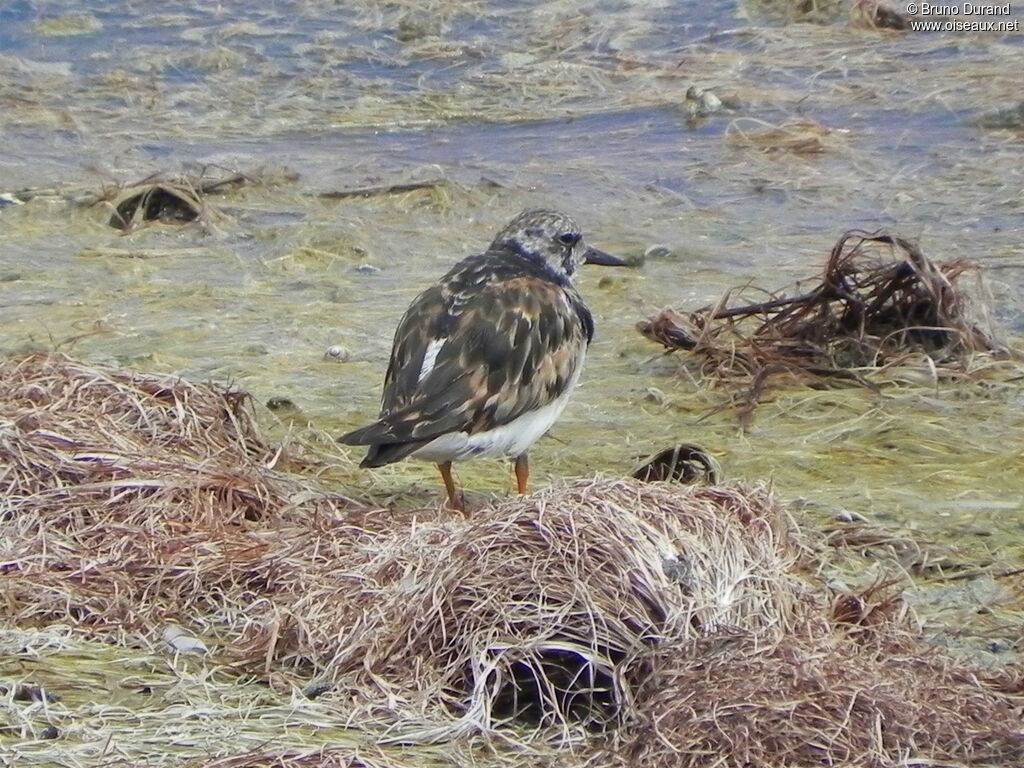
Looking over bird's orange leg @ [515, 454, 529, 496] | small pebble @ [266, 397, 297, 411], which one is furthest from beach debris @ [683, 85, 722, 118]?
bird's orange leg @ [515, 454, 529, 496]

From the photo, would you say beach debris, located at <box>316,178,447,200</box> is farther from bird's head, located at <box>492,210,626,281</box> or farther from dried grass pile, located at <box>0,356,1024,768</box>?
dried grass pile, located at <box>0,356,1024,768</box>

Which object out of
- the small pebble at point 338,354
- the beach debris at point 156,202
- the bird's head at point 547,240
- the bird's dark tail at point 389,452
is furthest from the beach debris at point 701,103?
the bird's dark tail at point 389,452

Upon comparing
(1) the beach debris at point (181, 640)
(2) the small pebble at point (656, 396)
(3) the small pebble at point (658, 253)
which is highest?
(1) the beach debris at point (181, 640)

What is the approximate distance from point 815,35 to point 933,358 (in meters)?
6.77

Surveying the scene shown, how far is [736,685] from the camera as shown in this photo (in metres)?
4.65

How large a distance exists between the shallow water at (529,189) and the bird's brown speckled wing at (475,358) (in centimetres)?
52

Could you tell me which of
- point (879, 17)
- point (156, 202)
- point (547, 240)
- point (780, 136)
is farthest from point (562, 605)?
point (879, 17)

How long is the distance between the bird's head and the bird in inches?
17.2

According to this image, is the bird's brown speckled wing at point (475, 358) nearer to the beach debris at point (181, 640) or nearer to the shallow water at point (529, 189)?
the shallow water at point (529, 189)

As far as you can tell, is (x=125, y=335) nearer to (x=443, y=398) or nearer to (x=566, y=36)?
(x=443, y=398)

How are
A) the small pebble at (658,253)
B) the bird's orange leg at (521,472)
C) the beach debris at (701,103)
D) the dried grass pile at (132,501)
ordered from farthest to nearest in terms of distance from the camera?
the beach debris at (701,103) < the small pebble at (658,253) < the bird's orange leg at (521,472) < the dried grass pile at (132,501)

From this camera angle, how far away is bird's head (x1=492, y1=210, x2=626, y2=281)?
7.91 metres

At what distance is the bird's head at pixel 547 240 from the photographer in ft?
26.0

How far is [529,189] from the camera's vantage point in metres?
11.8
